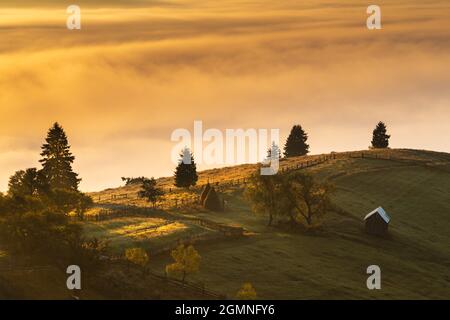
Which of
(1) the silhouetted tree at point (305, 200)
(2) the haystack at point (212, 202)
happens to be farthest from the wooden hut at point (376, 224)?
(2) the haystack at point (212, 202)

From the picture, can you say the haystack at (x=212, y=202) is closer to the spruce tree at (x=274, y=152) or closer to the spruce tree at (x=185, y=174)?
the spruce tree at (x=185, y=174)

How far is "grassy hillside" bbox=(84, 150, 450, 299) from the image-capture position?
89.5 metres

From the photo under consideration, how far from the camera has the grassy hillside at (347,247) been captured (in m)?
89.5

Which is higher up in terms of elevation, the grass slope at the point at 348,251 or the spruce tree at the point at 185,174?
the spruce tree at the point at 185,174

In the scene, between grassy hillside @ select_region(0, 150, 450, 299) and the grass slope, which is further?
the grass slope

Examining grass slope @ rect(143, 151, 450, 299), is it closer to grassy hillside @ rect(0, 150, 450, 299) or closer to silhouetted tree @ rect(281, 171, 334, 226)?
grassy hillside @ rect(0, 150, 450, 299)

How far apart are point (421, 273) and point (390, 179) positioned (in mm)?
54362

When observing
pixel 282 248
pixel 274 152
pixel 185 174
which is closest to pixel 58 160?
pixel 185 174

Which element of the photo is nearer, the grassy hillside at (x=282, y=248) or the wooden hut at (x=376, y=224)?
the grassy hillside at (x=282, y=248)

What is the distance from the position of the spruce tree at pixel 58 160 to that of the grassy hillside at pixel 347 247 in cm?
1982

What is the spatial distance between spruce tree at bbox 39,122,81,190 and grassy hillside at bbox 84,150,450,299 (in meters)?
19.8

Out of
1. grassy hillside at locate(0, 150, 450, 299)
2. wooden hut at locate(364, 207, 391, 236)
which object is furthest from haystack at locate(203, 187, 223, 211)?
wooden hut at locate(364, 207, 391, 236)

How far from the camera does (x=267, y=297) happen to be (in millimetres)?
83312

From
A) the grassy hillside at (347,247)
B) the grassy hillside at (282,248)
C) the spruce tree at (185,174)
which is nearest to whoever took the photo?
the grassy hillside at (282,248)
